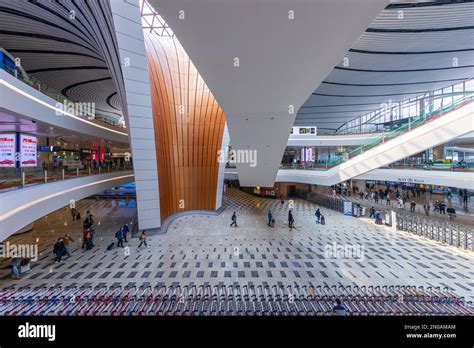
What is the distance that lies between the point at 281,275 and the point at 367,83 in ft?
Answer: 70.6

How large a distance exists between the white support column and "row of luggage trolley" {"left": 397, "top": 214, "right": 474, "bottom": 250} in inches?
578

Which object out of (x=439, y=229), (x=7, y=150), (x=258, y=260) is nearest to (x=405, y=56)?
(x=439, y=229)

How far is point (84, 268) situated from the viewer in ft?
26.5

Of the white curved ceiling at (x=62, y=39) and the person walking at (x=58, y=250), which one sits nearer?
the person walking at (x=58, y=250)

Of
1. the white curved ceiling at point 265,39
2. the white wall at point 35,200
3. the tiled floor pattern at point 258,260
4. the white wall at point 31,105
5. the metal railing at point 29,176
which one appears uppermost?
the white wall at point 31,105

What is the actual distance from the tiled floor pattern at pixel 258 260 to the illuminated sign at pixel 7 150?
4024 mm

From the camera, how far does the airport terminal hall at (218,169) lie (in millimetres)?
3059

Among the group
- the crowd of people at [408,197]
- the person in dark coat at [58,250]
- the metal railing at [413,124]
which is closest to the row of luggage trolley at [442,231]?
the crowd of people at [408,197]

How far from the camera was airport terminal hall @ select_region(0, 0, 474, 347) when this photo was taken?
3.06 m

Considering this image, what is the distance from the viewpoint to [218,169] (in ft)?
55.4

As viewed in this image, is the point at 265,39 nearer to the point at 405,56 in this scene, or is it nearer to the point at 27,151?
the point at 27,151

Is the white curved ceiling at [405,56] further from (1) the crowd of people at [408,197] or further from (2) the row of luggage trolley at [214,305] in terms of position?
(2) the row of luggage trolley at [214,305]

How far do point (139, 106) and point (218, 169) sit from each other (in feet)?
25.5
